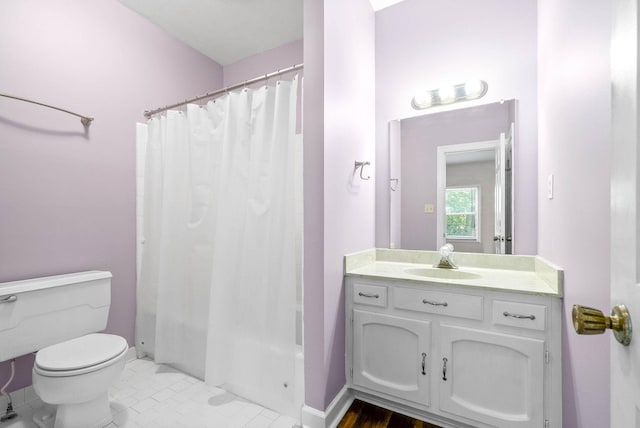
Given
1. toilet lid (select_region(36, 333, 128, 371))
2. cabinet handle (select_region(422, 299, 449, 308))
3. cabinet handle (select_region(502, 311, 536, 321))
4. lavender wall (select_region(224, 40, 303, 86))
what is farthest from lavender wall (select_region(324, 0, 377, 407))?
toilet lid (select_region(36, 333, 128, 371))

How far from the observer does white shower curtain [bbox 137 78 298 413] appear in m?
1.54

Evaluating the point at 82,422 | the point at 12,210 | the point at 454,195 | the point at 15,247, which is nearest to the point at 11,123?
the point at 12,210

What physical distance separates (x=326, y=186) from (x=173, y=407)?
5.03ft

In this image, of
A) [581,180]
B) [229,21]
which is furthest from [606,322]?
[229,21]

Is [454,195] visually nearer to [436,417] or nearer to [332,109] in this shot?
[332,109]

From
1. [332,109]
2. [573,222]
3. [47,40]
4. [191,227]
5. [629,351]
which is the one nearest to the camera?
[629,351]

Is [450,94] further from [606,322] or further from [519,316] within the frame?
[606,322]

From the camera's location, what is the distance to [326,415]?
1.42m

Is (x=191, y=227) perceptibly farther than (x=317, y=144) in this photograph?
Yes

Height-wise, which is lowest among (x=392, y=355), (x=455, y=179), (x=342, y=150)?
(x=392, y=355)

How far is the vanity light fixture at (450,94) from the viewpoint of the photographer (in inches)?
70.4

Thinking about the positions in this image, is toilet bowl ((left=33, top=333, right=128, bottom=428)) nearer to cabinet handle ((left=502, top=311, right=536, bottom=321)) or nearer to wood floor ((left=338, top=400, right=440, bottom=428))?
wood floor ((left=338, top=400, right=440, bottom=428))

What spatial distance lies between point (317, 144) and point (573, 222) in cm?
111

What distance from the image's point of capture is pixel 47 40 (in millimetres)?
1653
